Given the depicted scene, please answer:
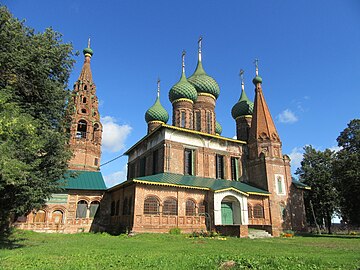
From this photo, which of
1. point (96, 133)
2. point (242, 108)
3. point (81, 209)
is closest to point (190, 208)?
point (81, 209)

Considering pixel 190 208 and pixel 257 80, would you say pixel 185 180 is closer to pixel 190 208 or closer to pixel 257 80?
pixel 190 208

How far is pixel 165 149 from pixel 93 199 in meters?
7.68

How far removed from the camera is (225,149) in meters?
27.0

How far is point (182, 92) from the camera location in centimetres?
2992

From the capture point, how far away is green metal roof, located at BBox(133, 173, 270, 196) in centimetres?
1980

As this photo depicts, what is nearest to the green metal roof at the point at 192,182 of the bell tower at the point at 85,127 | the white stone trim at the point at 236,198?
the white stone trim at the point at 236,198

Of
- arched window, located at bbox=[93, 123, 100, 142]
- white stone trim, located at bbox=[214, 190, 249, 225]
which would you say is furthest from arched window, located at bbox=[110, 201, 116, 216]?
white stone trim, located at bbox=[214, 190, 249, 225]

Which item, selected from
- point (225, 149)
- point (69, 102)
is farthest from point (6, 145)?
point (225, 149)

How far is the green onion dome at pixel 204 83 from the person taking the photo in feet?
104

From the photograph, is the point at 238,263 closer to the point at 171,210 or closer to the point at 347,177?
the point at 171,210

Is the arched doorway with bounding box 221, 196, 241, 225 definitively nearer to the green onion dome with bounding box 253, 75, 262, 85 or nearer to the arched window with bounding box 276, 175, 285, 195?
the arched window with bounding box 276, 175, 285, 195

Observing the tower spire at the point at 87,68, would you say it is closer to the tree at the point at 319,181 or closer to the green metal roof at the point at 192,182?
the green metal roof at the point at 192,182

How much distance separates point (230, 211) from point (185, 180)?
178 inches

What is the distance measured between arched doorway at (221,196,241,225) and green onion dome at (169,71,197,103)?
12554mm
